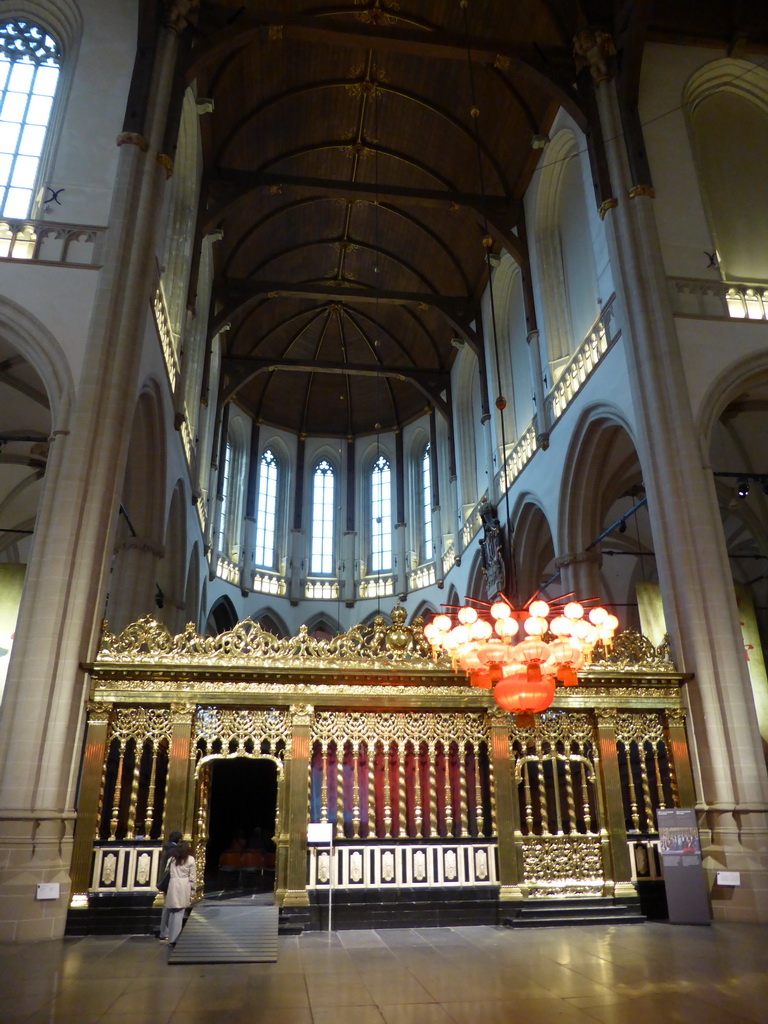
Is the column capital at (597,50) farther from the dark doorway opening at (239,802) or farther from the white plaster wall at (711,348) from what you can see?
the dark doorway opening at (239,802)

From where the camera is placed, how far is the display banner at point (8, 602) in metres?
17.2

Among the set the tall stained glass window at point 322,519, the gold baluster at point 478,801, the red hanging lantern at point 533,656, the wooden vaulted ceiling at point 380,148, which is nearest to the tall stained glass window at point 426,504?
the wooden vaulted ceiling at point 380,148

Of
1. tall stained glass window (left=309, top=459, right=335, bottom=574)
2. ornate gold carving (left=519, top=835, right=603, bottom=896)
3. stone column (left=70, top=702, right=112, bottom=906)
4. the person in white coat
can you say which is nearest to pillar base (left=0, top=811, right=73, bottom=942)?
stone column (left=70, top=702, right=112, bottom=906)

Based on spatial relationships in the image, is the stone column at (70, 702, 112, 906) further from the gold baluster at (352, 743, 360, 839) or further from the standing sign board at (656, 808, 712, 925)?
the standing sign board at (656, 808, 712, 925)

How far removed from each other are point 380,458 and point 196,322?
11.7 meters

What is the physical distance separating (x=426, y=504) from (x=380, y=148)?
12.2 meters

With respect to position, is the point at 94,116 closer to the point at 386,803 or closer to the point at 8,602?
the point at 8,602

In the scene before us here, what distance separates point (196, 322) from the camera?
61.4 ft

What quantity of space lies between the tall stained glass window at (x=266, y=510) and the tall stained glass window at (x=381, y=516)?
3.72 metres

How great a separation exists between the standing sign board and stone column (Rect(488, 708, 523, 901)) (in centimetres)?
166

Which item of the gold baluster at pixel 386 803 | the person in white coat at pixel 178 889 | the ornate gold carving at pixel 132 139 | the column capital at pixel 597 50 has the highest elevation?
the column capital at pixel 597 50

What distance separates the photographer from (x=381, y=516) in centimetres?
2855

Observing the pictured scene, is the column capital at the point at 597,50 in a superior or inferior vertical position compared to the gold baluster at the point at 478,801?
superior

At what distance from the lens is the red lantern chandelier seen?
24.8 feet
